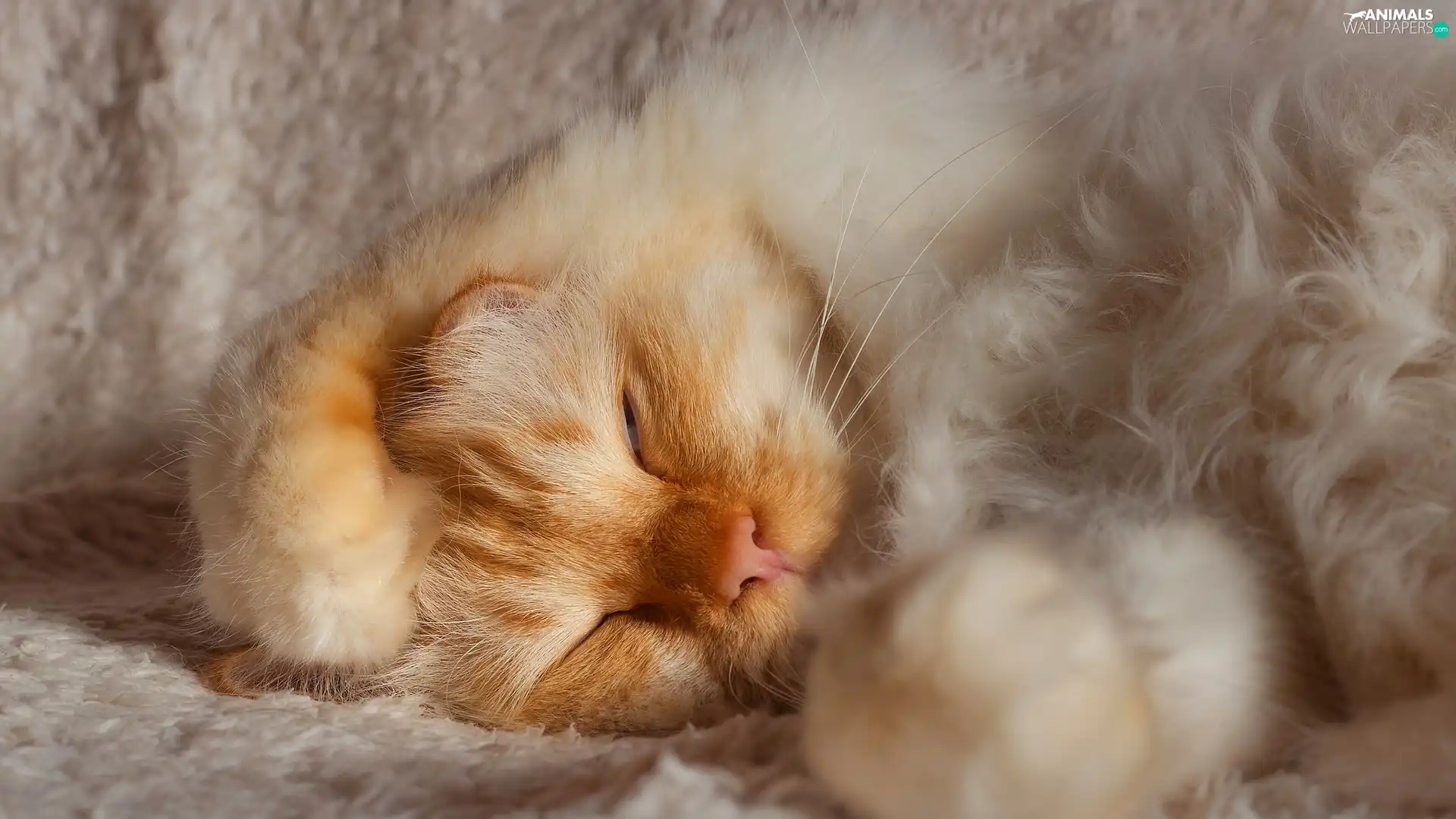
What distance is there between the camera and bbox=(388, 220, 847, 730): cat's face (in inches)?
34.0

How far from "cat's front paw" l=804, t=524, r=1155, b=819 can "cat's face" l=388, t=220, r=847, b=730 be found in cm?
26

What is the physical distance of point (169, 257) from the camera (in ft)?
5.83

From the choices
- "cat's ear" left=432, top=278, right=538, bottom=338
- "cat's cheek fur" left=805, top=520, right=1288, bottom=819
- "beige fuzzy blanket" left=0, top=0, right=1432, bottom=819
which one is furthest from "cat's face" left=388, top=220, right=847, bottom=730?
"beige fuzzy blanket" left=0, top=0, right=1432, bottom=819

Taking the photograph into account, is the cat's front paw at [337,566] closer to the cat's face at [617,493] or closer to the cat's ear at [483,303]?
the cat's face at [617,493]

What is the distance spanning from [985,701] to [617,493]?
412 millimetres

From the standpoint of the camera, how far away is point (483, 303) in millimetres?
919

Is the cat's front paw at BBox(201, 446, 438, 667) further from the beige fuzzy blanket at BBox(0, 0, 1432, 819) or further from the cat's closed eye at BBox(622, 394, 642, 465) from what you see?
the beige fuzzy blanket at BBox(0, 0, 1432, 819)

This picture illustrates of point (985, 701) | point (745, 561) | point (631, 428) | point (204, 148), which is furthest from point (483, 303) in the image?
point (204, 148)

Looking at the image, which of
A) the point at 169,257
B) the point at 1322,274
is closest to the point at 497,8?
the point at 169,257

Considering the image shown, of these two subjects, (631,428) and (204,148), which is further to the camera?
(204,148)

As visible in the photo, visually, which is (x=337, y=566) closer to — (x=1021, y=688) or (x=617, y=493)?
(x=617, y=493)

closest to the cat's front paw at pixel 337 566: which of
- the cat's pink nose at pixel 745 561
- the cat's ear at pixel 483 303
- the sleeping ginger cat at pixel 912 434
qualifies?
the sleeping ginger cat at pixel 912 434

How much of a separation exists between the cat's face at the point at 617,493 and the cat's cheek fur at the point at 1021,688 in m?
0.21

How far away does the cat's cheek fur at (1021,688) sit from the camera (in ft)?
1.78
